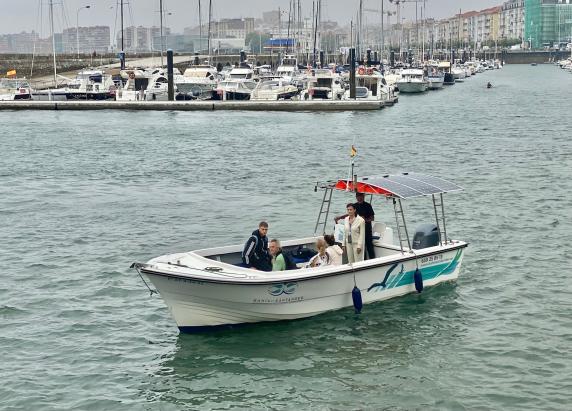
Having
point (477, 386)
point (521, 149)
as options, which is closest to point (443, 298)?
point (477, 386)

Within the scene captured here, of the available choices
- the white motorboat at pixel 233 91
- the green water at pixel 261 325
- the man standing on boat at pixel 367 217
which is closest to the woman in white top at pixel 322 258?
the green water at pixel 261 325

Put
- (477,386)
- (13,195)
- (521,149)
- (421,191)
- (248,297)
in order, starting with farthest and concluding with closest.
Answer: (521,149)
(13,195)
(421,191)
(248,297)
(477,386)

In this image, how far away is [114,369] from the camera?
55.0 ft

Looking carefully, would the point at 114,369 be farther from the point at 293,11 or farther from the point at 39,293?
the point at 293,11

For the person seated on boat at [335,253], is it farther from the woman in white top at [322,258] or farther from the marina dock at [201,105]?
the marina dock at [201,105]

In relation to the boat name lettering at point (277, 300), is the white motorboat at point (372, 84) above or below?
above

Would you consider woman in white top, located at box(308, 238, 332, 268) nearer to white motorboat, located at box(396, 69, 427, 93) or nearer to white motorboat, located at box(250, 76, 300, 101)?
white motorboat, located at box(250, 76, 300, 101)

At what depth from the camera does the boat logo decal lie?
1777 cm

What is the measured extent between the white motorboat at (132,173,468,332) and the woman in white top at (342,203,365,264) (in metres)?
0.40

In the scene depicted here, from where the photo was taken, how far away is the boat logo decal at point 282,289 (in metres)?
17.8

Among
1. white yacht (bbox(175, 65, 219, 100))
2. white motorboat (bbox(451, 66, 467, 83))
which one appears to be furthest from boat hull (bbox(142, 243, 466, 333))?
white motorboat (bbox(451, 66, 467, 83))

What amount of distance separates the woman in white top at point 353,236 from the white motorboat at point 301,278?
403mm

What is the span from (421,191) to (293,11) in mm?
113374

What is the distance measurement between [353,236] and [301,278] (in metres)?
1.88
